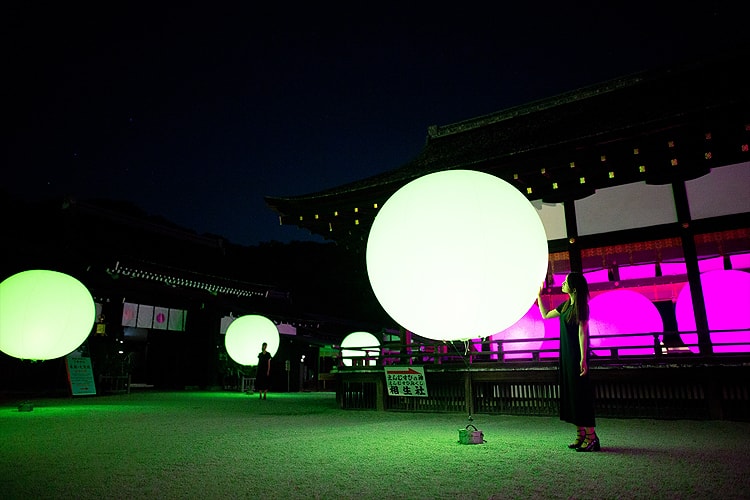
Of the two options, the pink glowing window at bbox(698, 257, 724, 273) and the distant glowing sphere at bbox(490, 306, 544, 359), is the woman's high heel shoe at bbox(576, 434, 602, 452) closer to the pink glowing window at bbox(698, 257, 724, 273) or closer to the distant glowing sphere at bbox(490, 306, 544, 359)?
the distant glowing sphere at bbox(490, 306, 544, 359)

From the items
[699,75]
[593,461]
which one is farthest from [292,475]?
[699,75]

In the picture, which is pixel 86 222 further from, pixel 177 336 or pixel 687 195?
pixel 687 195

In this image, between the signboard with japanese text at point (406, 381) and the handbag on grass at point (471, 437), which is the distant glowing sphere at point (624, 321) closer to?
the signboard with japanese text at point (406, 381)

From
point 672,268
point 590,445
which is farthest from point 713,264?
point 590,445

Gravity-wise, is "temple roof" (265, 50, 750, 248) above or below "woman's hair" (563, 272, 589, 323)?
above

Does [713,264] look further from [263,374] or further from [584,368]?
[263,374]

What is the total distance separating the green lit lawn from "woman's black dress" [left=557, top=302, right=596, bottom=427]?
1.00 feet

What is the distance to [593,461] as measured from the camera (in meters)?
3.40

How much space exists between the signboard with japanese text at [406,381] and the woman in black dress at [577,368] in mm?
3266

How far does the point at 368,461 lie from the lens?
11.5 ft

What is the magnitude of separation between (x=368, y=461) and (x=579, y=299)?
2291mm

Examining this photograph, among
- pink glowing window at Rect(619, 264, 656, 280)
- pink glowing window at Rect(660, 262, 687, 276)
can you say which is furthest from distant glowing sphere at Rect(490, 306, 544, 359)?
pink glowing window at Rect(660, 262, 687, 276)

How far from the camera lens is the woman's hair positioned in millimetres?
4066

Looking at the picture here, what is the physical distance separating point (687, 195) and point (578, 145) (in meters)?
1.85
